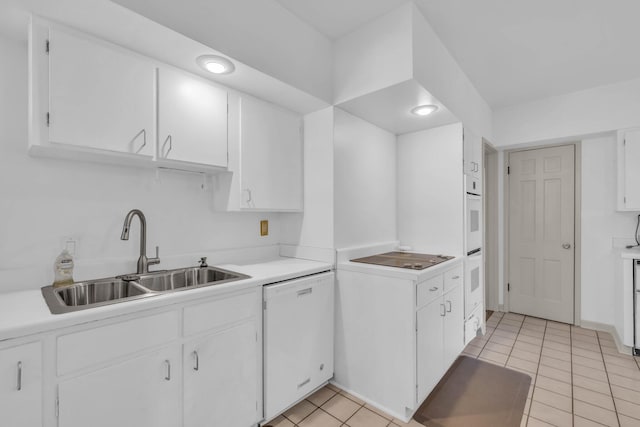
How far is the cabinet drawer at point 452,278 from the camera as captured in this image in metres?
2.25

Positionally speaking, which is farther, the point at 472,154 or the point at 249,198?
the point at 472,154

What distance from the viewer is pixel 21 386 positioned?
3.28 ft

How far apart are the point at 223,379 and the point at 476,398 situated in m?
1.73

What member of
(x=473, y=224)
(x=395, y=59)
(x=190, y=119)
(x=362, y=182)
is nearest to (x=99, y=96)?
(x=190, y=119)

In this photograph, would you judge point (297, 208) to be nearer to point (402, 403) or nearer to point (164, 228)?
point (164, 228)

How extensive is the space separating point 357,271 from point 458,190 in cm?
123

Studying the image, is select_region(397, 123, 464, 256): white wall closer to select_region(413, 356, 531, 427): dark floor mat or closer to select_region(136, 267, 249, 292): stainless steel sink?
select_region(413, 356, 531, 427): dark floor mat

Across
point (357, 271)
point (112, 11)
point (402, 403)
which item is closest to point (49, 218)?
point (112, 11)

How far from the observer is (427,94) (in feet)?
6.64

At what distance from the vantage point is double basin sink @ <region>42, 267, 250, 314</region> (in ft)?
4.23

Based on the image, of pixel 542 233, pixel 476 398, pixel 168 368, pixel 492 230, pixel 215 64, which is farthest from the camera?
pixel 492 230

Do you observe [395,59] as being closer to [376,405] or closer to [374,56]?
[374,56]

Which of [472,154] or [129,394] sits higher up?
[472,154]

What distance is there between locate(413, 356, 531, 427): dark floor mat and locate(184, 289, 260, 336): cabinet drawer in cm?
127
